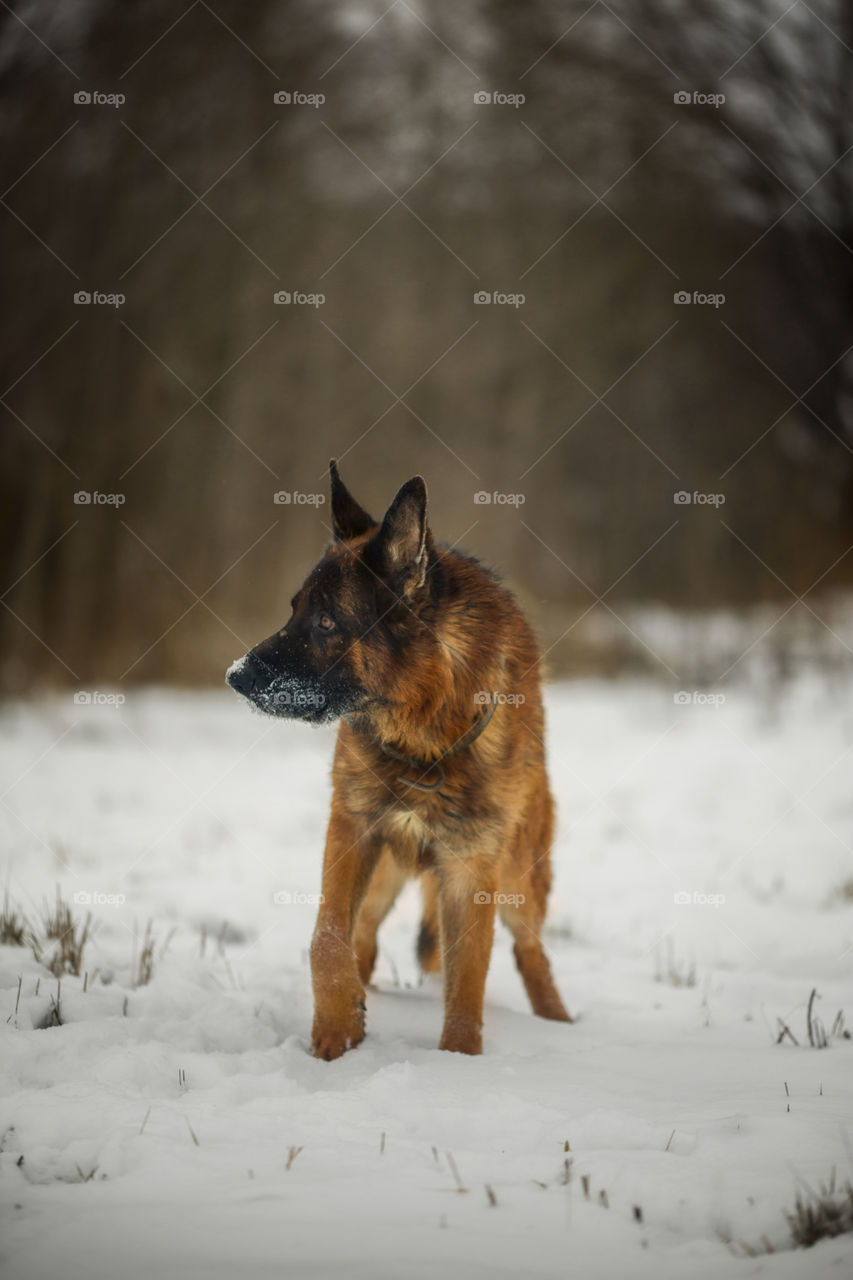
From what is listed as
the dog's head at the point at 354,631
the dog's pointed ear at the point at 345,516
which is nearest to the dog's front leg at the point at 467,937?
the dog's head at the point at 354,631

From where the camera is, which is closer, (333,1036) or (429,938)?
(333,1036)

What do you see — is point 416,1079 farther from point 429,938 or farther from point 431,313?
point 431,313

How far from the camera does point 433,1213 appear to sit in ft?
7.05

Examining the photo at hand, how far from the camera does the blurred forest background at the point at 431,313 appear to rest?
40.1ft

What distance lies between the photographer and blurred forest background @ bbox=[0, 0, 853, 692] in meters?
12.2

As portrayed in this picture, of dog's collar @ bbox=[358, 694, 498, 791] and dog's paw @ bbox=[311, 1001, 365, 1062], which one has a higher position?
dog's collar @ bbox=[358, 694, 498, 791]

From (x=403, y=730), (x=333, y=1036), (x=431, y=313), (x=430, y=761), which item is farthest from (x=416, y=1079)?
(x=431, y=313)

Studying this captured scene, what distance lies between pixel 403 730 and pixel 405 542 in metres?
Answer: 0.74

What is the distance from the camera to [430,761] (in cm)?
370

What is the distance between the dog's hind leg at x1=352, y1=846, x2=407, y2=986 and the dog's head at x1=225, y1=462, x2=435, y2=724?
3.47 feet

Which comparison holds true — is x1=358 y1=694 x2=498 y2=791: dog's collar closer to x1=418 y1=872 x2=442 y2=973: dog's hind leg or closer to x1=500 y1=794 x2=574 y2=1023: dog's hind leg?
x1=500 y1=794 x2=574 y2=1023: dog's hind leg

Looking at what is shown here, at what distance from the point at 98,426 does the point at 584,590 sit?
9563 mm

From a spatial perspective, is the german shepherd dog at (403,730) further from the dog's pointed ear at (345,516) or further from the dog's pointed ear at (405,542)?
the dog's pointed ear at (345,516)

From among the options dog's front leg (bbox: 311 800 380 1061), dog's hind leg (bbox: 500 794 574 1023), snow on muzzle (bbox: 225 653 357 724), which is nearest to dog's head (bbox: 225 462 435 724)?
snow on muzzle (bbox: 225 653 357 724)
